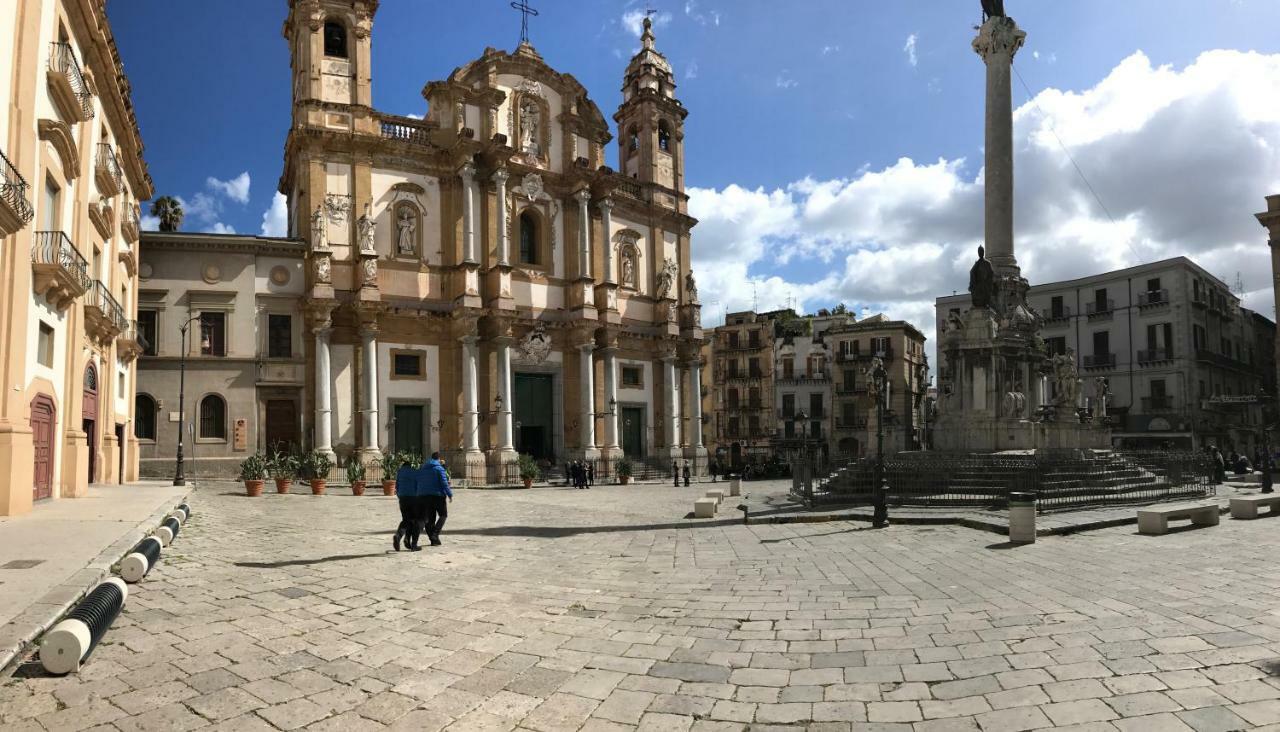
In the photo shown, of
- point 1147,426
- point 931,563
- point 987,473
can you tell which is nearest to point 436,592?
point 931,563

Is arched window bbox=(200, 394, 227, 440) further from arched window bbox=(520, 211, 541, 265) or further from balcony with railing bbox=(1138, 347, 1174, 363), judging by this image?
balcony with railing bbox=(1138, 347, 1174, 363)

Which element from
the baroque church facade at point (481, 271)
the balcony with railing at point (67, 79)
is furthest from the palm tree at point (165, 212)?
the balcony with railing at point (67, 79)

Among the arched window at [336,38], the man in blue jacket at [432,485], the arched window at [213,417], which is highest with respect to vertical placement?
the arched window at [336,38]

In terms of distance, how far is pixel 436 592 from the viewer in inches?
323

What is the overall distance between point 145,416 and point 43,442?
14402 mm

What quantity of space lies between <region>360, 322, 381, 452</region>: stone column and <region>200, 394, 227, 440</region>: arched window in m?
4.74

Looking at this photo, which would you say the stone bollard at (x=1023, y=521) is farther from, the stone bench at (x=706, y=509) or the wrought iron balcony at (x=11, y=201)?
the wrought iron balcony at (x=11, y=201)

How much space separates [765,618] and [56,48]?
1640 cm

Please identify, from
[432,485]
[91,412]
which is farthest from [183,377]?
[432,485]

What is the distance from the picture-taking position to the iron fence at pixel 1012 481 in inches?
627

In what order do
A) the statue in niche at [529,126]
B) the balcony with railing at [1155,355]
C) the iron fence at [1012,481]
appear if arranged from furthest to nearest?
1. the balcony with railing at [1155,355]
2. the statue in niche at [529,126]
3. the iron fence at [1012,481]

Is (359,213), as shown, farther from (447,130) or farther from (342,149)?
(447,130)

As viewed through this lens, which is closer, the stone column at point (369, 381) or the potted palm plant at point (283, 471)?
the potted palm plant at point (283, 471)

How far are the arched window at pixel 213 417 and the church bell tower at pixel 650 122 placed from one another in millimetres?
21992
